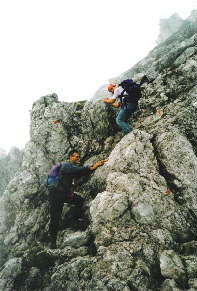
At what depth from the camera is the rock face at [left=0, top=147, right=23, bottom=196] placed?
30344mm

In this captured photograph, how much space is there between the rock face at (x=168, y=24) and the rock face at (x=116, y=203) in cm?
12486

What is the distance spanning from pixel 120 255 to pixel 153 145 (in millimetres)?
5932

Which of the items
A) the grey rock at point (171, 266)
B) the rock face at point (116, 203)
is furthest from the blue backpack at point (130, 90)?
the grey rock at point (171, 266)

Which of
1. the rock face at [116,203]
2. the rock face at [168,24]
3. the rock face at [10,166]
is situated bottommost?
the rock face at [116,203]

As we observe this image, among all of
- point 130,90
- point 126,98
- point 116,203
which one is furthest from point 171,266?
point 130,90

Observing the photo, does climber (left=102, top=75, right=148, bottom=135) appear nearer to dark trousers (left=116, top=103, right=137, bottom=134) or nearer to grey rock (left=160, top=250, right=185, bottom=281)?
dark trousers (left=116, top=103, right=137, bottom=134)

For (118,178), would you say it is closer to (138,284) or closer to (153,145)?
(153,145)

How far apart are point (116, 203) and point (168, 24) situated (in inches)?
5456

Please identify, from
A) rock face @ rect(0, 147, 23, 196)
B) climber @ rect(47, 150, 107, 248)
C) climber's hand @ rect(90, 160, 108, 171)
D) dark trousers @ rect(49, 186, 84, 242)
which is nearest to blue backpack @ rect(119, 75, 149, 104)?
climber's hand @ rect(90, 160, 108, 171)

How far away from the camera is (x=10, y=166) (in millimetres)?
32594

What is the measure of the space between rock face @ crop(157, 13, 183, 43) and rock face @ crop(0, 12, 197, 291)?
12486 centimetres

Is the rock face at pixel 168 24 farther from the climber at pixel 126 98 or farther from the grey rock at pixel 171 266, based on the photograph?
the grey rock at pixel 171 266

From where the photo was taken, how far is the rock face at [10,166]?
1195 inches

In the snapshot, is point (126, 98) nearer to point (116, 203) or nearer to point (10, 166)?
point (116, 203)
